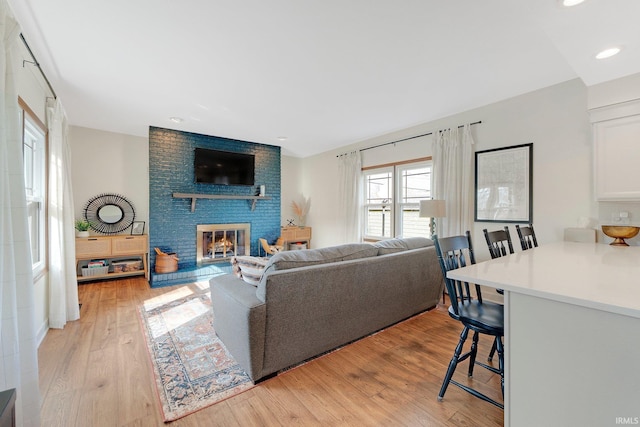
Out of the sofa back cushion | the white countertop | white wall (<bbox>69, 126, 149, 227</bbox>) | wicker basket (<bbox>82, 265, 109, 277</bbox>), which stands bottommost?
wicker basket (<bbox>82, 265, 109, 277</bbox>)

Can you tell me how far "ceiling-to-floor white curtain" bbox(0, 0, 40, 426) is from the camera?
51.5 inches

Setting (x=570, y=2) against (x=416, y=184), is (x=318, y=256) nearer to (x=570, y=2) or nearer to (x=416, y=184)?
(x=570, y=2)

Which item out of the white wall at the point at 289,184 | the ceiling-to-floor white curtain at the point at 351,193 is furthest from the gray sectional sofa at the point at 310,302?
the white wall at the point at 289,184

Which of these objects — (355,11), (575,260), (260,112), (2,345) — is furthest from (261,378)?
(260,112)

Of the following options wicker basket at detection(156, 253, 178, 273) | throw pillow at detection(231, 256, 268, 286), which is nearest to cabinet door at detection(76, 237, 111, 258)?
wicker basket at detection(156, 253, 178, 273)

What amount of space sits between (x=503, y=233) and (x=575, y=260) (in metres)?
0.57

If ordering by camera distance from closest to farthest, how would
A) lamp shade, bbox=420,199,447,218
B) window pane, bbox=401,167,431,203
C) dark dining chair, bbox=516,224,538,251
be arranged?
1. dark dining chair, bbox=516,224,538,251
2. lamp shade, bbox=420,199,447,218
3. window pane, bbox=401,167,431,203

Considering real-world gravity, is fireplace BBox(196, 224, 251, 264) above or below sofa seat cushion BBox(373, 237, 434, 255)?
below

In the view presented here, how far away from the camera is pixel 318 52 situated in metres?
2.29

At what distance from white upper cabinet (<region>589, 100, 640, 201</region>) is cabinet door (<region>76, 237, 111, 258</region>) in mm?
6131

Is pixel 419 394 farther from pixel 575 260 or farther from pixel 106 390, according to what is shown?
pixel 106 390

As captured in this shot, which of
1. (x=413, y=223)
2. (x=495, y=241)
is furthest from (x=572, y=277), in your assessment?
(x=413, y=223)

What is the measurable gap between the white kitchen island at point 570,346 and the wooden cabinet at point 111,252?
4.84m

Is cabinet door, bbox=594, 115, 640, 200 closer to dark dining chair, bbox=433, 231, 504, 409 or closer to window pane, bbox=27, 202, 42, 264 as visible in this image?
dark dining chair, bbox=433, 231, 504, 409
